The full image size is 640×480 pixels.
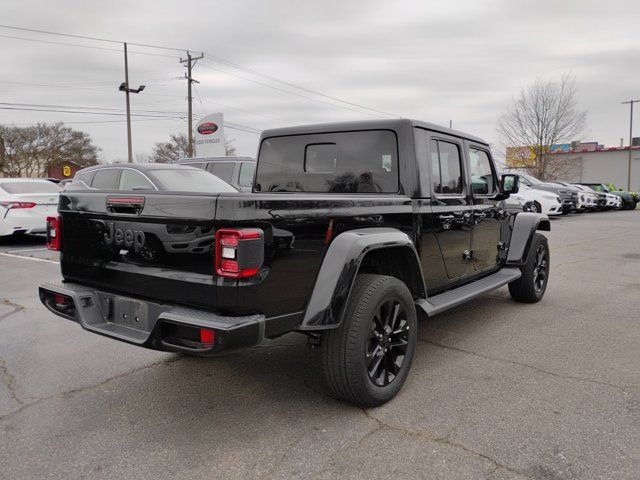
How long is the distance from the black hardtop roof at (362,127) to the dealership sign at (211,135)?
20663 millimetres

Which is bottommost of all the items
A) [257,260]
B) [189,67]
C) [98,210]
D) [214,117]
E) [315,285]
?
[315,285]

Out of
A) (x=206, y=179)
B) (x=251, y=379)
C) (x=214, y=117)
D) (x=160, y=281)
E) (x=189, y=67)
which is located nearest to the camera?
(x=160, y=281)

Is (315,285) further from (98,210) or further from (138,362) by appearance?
(138,362)

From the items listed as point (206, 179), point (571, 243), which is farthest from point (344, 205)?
point (571, 243)

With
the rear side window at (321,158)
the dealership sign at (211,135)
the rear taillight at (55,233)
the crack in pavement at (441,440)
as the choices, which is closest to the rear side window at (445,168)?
the rear side window at (321,158)

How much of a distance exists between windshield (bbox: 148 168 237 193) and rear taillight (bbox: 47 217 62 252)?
4524 mm

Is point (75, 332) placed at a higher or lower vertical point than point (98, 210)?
lower

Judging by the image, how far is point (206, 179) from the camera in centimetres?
844

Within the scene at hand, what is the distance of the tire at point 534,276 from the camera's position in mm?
5598

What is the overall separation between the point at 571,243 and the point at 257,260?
11.2 m

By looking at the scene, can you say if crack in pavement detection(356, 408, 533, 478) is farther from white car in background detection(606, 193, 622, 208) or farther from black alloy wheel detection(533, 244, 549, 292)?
white car in background detection(606, 193, 622, 208)

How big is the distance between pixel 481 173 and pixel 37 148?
1952 inches

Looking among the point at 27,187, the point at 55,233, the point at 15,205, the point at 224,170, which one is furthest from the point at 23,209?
the point at 55,233

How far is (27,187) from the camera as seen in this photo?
10.9m
